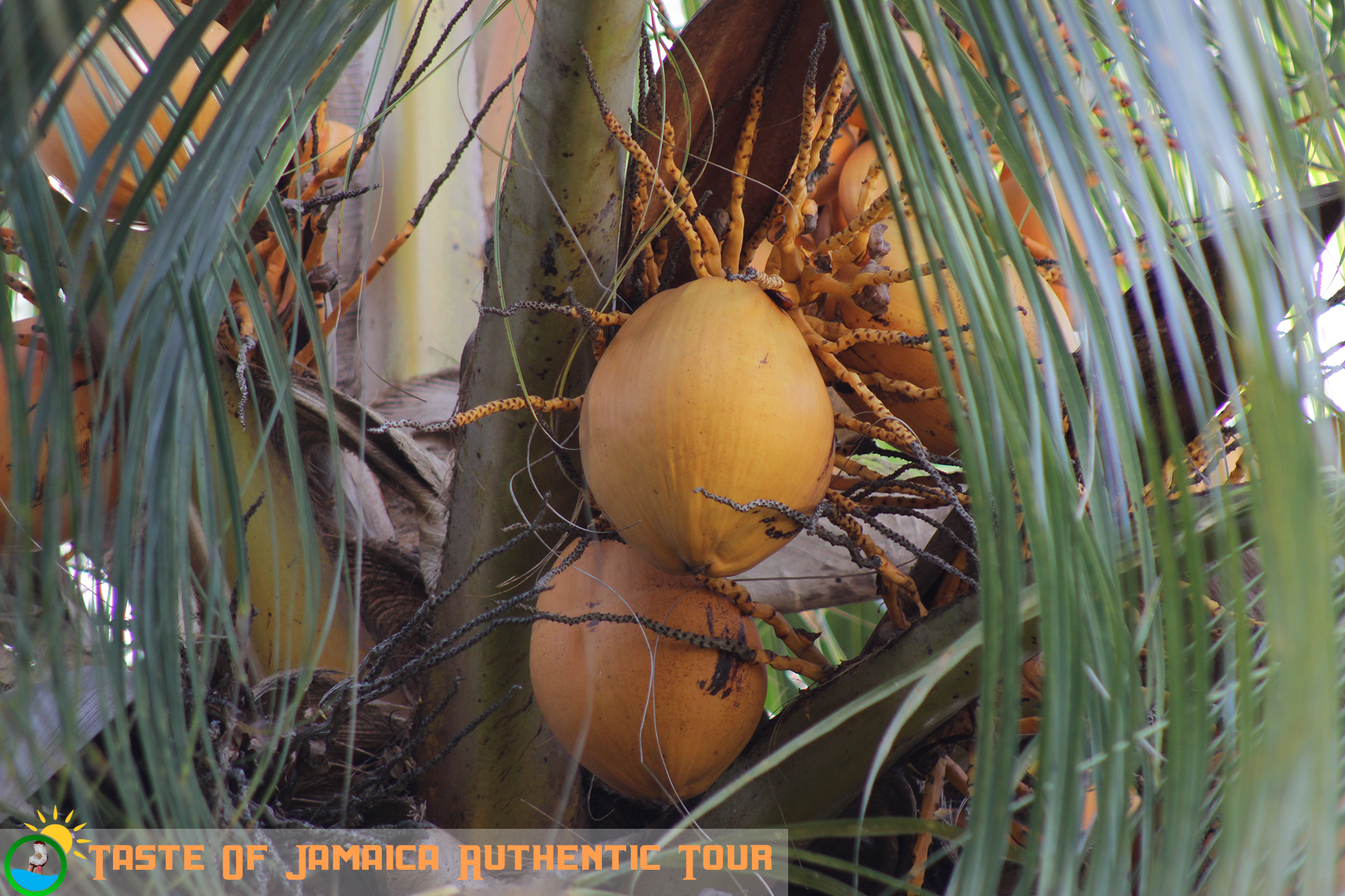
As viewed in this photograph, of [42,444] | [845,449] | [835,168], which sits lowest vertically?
[845,449]

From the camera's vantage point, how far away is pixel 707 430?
518 millimetres

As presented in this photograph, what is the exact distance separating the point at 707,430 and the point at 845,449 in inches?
8.9

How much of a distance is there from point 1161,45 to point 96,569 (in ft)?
1.31

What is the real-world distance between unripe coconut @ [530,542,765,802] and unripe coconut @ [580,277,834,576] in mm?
71

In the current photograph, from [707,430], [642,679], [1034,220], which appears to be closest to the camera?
[707,430]

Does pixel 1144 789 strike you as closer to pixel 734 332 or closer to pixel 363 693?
pixel 734 332

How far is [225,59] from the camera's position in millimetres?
274

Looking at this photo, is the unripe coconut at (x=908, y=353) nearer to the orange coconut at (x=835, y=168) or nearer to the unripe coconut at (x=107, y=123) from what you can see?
the orange coconut at (x=835, y=168)

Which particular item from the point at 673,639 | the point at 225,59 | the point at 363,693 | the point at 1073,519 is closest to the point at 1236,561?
the point at 1073,519

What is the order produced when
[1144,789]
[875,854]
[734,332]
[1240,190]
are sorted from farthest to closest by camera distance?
1. [875,854]
2. [734,332]
3. [1144,789]
4. [1240,190]

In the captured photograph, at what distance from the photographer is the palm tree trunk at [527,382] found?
1.91 ft

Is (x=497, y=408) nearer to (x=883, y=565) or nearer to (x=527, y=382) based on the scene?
(x=527, y=382)

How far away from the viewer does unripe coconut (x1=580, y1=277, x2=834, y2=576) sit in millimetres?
522

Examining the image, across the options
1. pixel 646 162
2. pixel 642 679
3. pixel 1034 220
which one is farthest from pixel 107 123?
pixel 1034 220
